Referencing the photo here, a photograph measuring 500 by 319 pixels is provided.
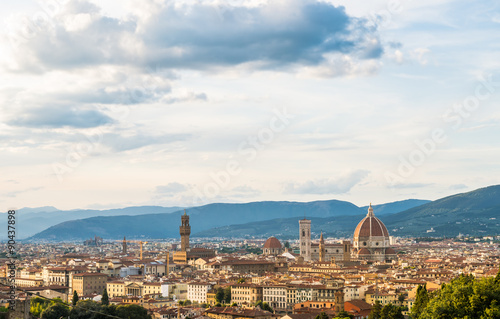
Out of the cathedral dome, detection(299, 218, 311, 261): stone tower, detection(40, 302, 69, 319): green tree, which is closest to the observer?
detection(40, 302, 69, 319): green tree

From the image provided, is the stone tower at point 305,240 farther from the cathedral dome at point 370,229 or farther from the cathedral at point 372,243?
the cathedral dome at point 370,229

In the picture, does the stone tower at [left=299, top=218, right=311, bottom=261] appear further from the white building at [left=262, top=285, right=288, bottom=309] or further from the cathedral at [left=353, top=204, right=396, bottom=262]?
the white building at [left=262, top=285, right=288, bottom=309]

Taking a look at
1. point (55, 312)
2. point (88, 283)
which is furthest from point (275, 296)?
point (88, 283)

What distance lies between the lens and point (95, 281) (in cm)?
7638

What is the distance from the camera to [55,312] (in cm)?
5112

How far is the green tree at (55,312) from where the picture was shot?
50312 millimetres

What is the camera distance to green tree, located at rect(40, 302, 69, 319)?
165ft

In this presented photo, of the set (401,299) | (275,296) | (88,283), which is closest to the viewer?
(401,299)

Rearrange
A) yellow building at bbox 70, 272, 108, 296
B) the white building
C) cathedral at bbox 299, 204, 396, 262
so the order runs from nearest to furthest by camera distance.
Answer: the white building < yellow building at bbox 70, 272, 108, 296 < cathedral at bbox 299, 204, 396, 262

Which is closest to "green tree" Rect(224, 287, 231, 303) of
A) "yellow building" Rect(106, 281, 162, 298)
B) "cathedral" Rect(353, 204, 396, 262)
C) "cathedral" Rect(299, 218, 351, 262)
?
"yellow building" Rect(106, 281, 162, 298)

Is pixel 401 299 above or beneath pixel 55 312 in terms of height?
beneath

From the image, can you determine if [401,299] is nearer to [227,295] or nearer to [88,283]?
[227,295]

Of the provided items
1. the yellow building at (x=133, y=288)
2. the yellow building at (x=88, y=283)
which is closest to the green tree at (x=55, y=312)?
the yellow building at (x=133, y=288)

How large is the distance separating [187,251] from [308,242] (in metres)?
14.8
